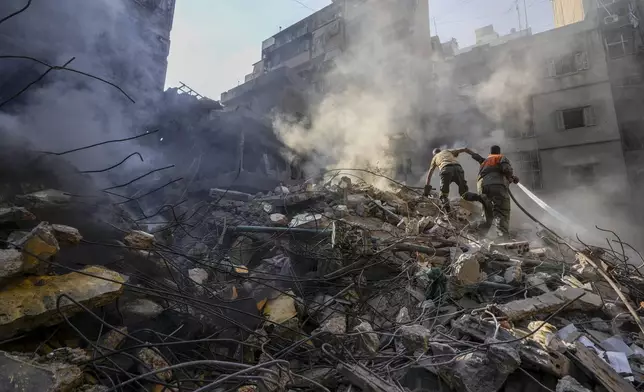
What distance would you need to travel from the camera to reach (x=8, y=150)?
376cm

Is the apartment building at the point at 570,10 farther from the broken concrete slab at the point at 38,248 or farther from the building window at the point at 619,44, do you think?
the broken concrete slab at the point at 38,248

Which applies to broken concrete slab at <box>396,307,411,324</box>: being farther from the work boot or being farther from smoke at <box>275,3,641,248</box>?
smoke at <box>275,3,641,248</box>

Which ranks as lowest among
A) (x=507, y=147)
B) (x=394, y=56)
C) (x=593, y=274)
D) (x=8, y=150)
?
(x=593, y=274)

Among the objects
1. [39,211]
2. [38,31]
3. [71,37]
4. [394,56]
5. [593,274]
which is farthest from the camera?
[394,56]

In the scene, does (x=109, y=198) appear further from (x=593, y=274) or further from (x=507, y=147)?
(x=507, y=147)

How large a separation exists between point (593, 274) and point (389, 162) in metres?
12.4

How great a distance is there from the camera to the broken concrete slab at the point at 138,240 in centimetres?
347

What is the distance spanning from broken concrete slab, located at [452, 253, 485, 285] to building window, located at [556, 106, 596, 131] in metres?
16.1

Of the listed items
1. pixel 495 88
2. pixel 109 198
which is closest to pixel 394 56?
pixel 495 88

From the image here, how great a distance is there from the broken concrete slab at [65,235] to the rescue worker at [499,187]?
278 inches

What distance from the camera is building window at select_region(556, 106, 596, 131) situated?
50.3 feet

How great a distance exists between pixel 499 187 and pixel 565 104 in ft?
43.1

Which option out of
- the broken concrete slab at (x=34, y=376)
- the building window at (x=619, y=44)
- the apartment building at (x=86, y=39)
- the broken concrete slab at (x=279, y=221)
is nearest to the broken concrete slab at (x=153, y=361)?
the broken concrete slab at (x=34, y=376)

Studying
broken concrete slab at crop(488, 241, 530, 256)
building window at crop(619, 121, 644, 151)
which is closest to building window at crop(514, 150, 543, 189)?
building window at crop(619, 121, 644, 151)
